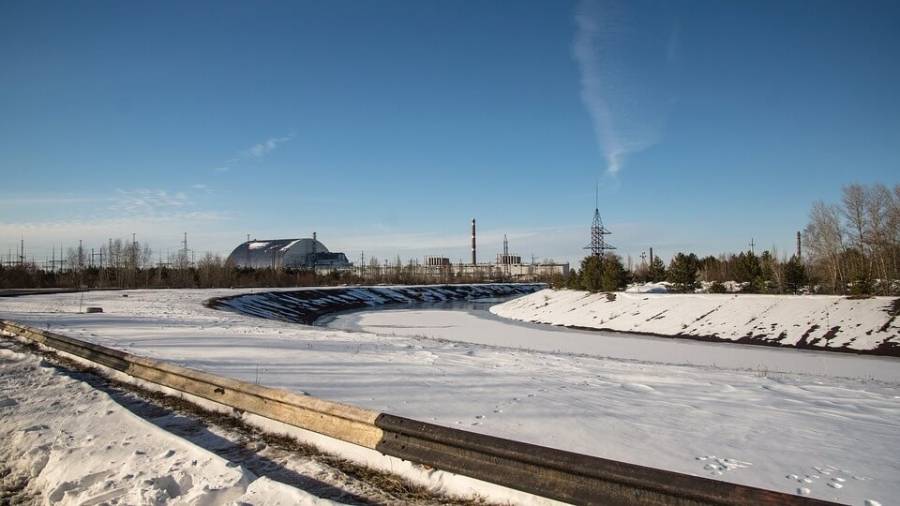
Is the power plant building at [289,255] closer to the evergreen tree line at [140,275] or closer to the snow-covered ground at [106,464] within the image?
the evergreen tree line at [140,275]

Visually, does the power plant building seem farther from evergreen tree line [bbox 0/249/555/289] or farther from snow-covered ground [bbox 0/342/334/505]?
snow-covered ground [bbox 0/342/334/505]

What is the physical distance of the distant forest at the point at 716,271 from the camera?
114ft

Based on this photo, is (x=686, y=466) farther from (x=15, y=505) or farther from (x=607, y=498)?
(x=15, y=505)

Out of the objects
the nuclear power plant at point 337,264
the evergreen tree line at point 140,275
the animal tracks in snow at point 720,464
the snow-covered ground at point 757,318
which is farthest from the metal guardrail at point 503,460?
the nuclear power plant at point 337,264

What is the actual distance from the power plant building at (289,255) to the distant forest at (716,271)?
32550 mm

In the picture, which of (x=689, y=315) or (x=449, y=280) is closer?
(x=689, y=315)

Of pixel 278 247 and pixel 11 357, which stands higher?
pixel 278 247

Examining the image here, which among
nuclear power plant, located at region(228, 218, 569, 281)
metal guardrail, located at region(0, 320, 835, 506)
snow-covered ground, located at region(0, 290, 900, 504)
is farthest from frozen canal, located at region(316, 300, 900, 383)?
nuclear power plant, located at region(228, 218, 569, 281)

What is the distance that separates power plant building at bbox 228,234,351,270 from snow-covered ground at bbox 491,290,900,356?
87.1m

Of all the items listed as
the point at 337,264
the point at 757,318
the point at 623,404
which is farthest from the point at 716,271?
the point at 337,264

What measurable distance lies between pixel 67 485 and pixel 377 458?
2432mm

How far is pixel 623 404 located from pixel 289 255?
115 meters

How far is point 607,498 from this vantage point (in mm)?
3383

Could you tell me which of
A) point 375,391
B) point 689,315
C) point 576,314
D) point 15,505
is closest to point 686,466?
point 375,391
